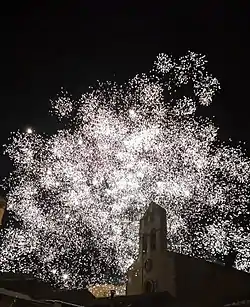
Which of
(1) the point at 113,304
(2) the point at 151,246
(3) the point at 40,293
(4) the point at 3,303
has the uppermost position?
(2) the point at 151,246

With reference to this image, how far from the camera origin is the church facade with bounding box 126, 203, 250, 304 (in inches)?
1225

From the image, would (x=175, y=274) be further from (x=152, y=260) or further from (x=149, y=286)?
(x=149, y=286)

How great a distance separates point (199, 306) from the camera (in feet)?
100

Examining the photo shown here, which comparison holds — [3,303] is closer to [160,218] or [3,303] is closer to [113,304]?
[113,304]

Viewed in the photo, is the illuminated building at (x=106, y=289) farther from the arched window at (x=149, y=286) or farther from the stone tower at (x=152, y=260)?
the arched window at (x=149, y=286)

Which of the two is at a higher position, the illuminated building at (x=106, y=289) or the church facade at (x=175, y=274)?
the illuminated building at (x=106, y=289)

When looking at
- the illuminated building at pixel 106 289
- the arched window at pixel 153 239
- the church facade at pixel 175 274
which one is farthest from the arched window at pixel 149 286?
the illuminated building at pixel 106 289

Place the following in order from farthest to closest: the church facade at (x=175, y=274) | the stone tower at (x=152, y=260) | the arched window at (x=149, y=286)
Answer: the arched window at (x=149, y=286) < the stone tower at (x=152, y=260) < the church facade at (x=175, y=274)

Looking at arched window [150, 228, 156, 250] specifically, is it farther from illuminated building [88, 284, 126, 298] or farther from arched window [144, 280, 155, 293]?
illuminated building [88, 284, 126, 298]

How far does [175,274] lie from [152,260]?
9.16ft

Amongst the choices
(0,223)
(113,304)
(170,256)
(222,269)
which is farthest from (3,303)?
(222,269)

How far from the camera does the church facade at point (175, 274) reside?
102 feet

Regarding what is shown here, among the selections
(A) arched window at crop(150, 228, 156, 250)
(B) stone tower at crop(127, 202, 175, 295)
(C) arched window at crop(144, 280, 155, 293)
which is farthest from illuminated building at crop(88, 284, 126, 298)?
(A) arched window at crop(150, 228, 156, 250)

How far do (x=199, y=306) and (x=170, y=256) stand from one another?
4164 millimetres
